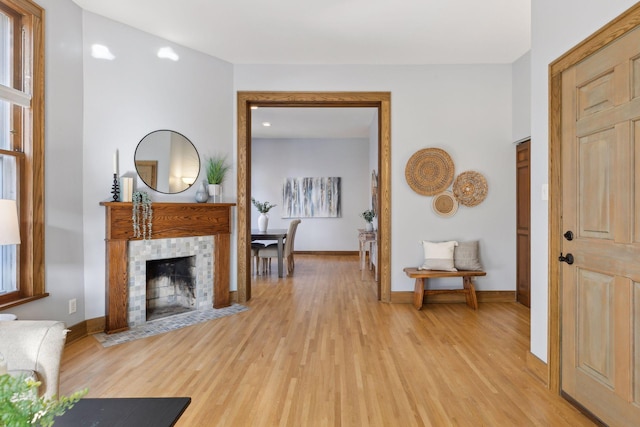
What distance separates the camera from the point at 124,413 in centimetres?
110

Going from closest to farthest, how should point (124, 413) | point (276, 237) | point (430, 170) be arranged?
point (124, 413)
point (430, 170)
point (276, 237)

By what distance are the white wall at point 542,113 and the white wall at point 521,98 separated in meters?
1.64

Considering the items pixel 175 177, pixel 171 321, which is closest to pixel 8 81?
pixel 175 177

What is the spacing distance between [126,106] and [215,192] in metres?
1.24

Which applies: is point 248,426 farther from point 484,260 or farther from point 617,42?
point 484,260

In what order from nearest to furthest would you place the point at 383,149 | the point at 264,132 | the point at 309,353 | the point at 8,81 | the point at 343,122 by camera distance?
the point at 8,81 → the point at 309,353 → the point at 383,149 → the point at 343,122 → the point at 264,132

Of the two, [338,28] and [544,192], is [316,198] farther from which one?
[544,192]

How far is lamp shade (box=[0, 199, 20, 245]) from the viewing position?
2.02m

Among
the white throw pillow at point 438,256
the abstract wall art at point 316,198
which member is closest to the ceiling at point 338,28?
the white throw pillow at point 438,256

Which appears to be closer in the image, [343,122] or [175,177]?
[175,177]

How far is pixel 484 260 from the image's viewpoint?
4.32 m

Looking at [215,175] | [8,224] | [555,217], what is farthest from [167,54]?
[555,217]

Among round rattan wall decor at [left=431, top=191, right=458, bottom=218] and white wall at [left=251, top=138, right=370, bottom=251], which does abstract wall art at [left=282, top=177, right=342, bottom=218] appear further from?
round rattan wall decor at [left=431, top=191, right=458, bottom=218]

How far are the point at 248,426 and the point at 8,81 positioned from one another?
3000 millimetres
